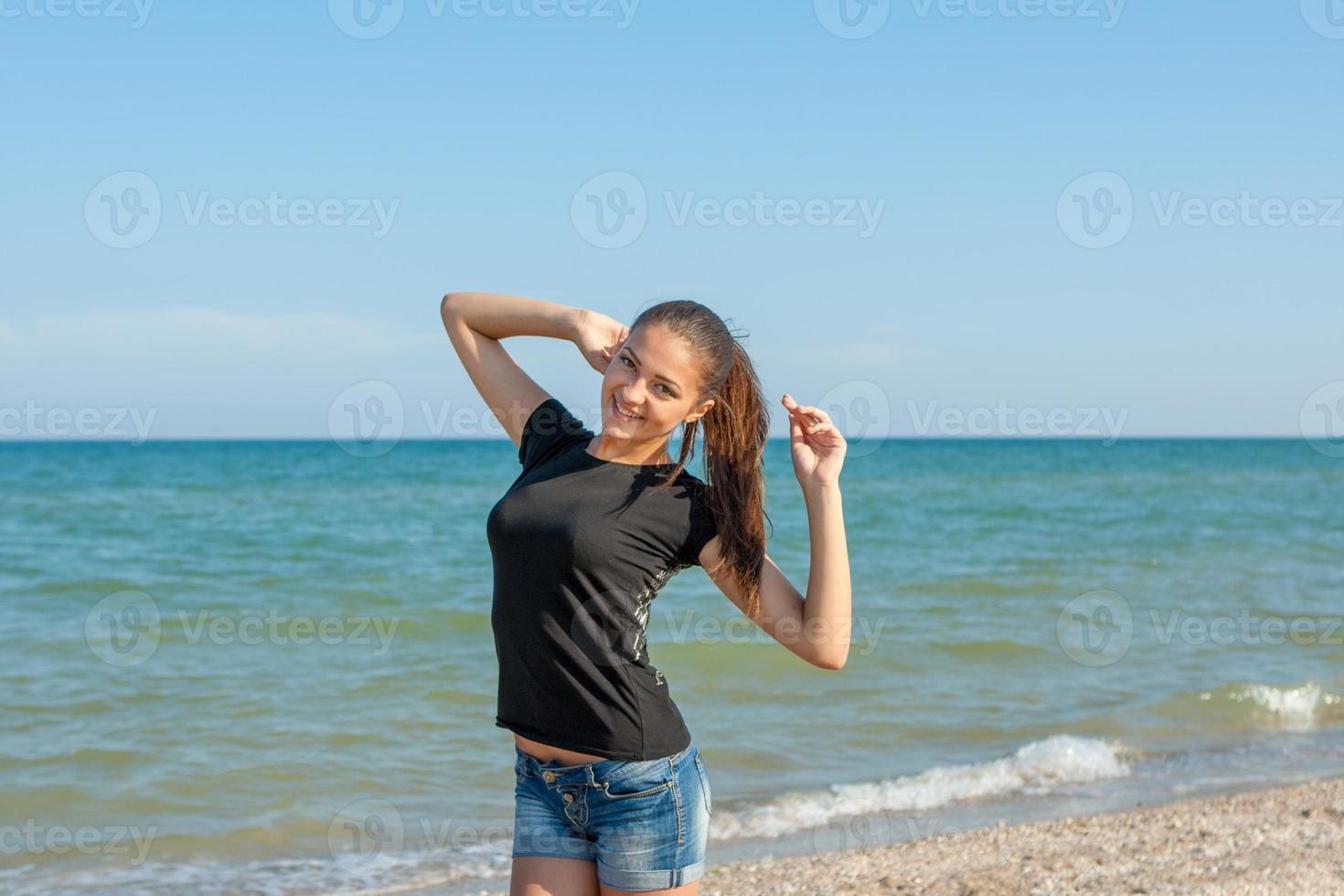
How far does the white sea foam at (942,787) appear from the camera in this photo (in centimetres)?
697

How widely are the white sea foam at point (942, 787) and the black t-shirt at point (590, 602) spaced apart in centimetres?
432

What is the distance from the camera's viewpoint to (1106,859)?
578 cm

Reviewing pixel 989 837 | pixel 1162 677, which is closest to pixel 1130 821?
pixel 989 837

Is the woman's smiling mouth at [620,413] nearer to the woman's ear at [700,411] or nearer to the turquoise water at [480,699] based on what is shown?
the woman's ear at [700,411]

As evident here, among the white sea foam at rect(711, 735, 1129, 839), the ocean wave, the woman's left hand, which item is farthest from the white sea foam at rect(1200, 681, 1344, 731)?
the woman's left hand

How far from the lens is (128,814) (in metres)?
7.02

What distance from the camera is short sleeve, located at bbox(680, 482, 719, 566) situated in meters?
2.78

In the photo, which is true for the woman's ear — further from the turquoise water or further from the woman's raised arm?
Result: the turquoise water

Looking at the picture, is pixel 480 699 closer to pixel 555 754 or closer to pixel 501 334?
pixel 501 334

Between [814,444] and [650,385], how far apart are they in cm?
41

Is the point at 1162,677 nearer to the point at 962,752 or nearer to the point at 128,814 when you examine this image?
the point at 962,752

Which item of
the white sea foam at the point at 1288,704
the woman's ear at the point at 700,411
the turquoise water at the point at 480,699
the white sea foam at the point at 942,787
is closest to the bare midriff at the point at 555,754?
the woman's ear at the point at 700,411

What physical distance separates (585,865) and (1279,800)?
223 inches

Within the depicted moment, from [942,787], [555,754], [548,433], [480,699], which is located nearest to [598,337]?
[548,433]
